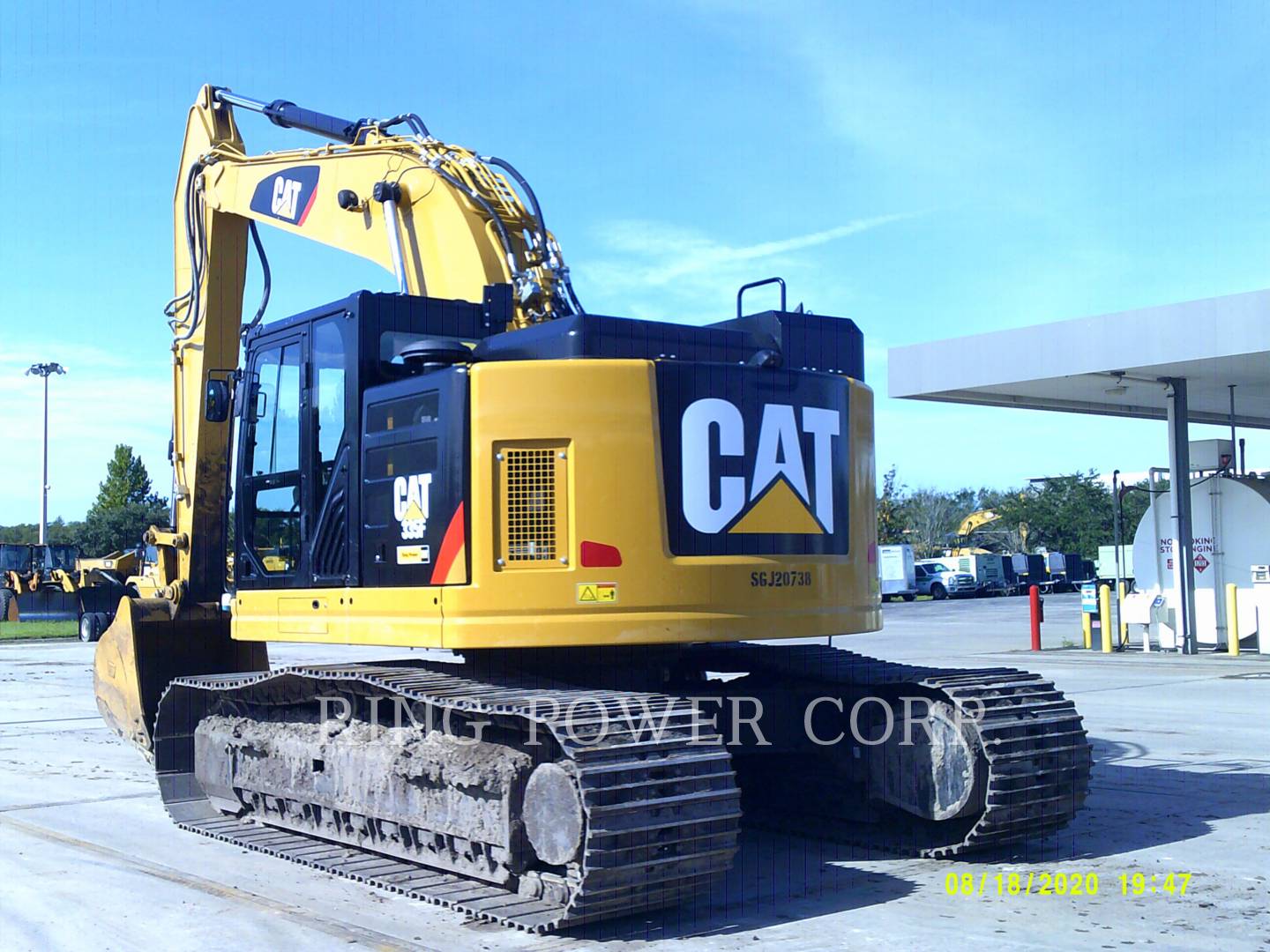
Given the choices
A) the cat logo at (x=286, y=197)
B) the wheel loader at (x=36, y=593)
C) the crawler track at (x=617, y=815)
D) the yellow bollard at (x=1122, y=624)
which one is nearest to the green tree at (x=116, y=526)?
the wheel loader at (x=36, y=593)

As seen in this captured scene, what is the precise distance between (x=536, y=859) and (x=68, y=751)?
8.28 metres

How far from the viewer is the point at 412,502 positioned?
713 cm

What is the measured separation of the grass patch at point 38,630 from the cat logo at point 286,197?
29.7 meters

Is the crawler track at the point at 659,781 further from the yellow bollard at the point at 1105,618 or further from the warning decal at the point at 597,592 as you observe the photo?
the yellow bollard at the point at 1105,618

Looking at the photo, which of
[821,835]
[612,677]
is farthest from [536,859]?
[821,835]

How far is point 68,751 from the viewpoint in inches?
519

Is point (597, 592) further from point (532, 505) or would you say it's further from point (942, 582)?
point (942, 582)

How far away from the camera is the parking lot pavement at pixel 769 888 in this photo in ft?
20.3

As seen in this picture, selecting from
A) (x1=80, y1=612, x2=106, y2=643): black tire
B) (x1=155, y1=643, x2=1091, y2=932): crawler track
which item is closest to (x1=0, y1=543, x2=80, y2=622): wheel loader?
(x1=80, y1=612, x2=106, y2=643): black tire

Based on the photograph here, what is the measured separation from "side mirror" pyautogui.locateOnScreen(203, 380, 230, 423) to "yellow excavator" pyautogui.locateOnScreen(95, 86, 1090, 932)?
16 millimetres

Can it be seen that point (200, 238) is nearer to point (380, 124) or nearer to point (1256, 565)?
point (380, 124)

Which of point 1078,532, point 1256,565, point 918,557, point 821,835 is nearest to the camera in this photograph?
point 821,835

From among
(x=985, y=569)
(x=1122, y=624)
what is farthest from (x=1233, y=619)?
(x=985, y=569)

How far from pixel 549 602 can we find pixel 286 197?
5133mm
